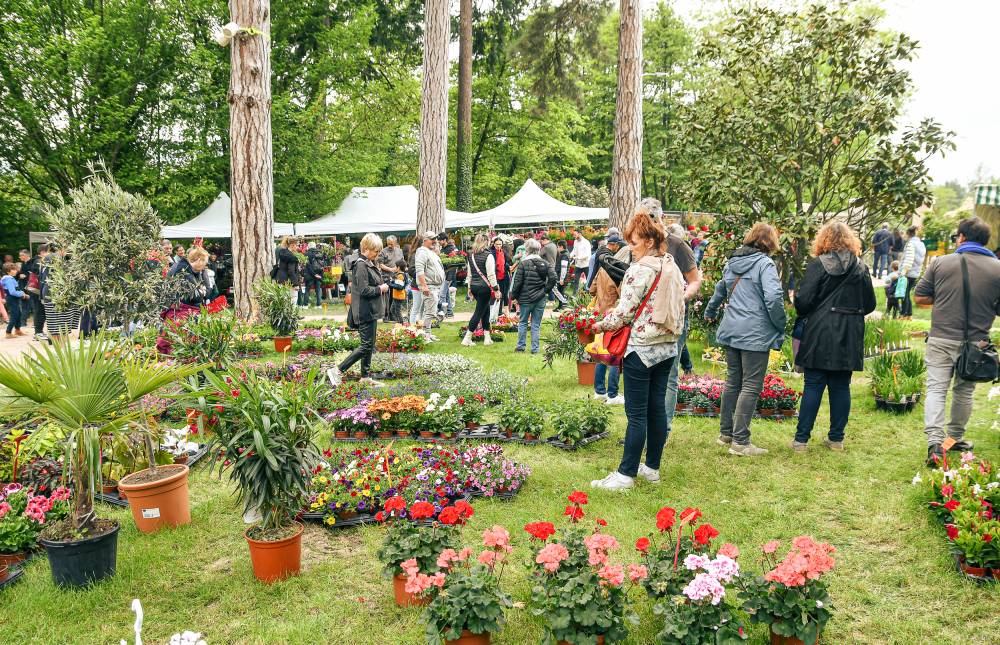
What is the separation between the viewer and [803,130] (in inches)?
299

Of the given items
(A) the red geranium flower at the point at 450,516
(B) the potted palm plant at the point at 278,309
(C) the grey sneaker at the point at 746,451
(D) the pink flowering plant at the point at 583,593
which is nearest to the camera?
(D) the pink flowering plant at the point at 583,593

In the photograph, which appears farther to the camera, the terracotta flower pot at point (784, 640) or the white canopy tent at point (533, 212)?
the white canopy tent at point (533, 212)

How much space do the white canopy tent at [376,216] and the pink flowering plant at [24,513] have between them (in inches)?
603

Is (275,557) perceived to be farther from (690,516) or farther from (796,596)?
(796,596)

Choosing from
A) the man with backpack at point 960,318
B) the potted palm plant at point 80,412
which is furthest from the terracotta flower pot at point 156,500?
the man with backpack at point 960,318

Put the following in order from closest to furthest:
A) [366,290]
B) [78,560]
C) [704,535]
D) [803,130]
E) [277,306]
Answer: [704,535] < [78,560] < [366,290] < [803,130] < [277,306]

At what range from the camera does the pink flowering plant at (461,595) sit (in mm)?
2633

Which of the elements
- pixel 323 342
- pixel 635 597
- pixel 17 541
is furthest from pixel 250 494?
pixel 323 342

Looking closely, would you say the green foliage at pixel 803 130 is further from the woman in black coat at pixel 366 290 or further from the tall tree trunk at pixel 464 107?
the tall tree trunk at pixel 464 107

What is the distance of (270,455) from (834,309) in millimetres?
4135

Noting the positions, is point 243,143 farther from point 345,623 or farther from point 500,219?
point 500,219

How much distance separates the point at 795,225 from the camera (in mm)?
7414

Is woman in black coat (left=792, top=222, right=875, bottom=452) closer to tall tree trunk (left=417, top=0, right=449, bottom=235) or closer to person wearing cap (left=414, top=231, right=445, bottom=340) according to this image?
person wearing cap (left=414, top=231, right=445, bottom=340)

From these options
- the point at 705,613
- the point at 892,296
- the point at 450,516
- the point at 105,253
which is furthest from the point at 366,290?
the point at 892,296
